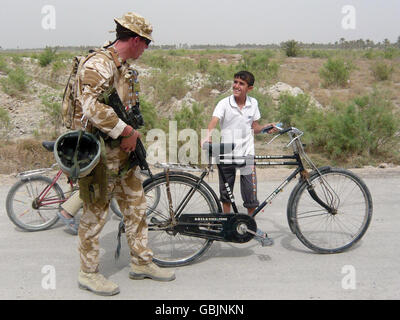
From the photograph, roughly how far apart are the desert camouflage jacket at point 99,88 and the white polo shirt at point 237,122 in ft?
5.20

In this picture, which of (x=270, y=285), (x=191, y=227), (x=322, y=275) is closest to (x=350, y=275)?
(x=322, y=275)

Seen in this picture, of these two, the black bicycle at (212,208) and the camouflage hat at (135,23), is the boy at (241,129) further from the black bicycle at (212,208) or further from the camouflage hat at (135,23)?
the camouflage hat at (135,23)

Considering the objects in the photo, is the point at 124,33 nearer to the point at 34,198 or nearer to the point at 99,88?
the point at 99,88

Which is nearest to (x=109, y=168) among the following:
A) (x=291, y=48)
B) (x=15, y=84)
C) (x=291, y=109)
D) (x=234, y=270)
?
(x=234, y=270)

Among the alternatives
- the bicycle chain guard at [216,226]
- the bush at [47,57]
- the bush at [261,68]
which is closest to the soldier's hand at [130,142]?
the bicycle chain guard at [216,226]

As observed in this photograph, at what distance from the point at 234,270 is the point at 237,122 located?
1.63 m

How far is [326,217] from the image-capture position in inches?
199

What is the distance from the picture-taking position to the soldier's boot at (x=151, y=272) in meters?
3.93

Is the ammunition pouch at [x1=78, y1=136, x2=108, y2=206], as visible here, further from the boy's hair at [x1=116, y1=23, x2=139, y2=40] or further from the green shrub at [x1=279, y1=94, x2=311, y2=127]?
the green shrub at [x1=279, y1=94, x2=311, y2=127]

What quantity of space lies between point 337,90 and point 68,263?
18059 mm

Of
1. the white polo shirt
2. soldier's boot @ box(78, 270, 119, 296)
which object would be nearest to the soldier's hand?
soldier's boot @ box(78, 270, 119, 296)

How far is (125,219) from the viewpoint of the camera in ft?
12.9

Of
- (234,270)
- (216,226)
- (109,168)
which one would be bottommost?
(234,270)

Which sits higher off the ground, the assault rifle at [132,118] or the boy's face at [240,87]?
Answer: the boy's face at [240,87]
